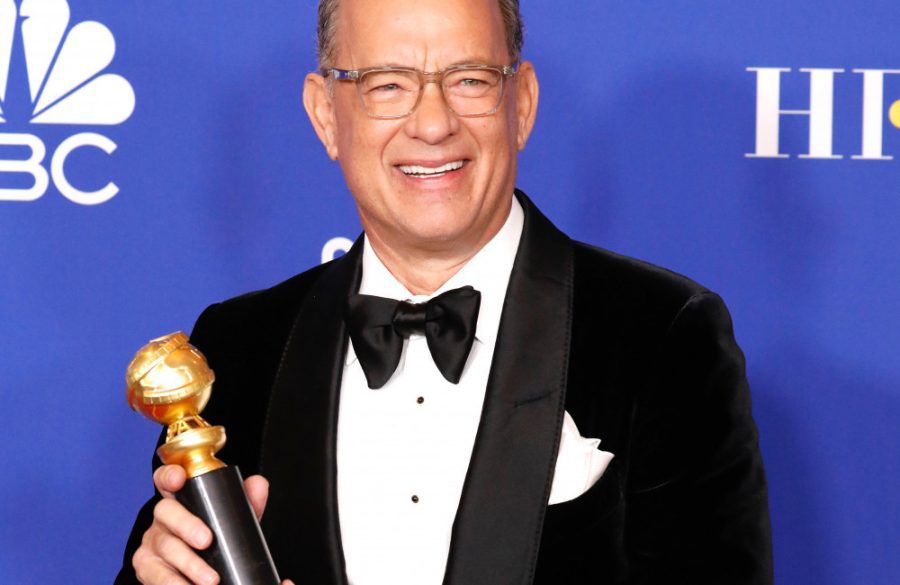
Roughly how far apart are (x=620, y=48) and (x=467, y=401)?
2.69 ft

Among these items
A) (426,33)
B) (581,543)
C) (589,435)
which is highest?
(426,33)

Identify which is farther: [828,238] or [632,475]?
[828,238]

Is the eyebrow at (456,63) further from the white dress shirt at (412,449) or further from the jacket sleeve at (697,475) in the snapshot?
the jacket sleeve at (697,475)

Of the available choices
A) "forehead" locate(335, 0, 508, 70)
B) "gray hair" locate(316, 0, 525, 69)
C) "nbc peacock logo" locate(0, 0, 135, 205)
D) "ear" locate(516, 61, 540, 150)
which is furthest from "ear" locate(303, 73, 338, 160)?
"nbc peacock logo" locate(0, 0, 135, 205)

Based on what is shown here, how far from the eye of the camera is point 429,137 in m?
1.63

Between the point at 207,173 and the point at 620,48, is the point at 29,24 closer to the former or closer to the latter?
the point at 207,173

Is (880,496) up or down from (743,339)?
down

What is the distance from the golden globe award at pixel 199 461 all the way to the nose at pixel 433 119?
1.50 ft

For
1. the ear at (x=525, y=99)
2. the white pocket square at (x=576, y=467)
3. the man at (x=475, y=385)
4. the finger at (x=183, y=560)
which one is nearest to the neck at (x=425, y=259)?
the man at (x=475, y=385)

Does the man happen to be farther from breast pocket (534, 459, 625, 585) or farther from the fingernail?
the fingernail

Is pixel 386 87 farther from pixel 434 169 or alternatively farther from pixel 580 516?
pixel 580 516

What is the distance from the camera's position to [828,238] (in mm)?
2205

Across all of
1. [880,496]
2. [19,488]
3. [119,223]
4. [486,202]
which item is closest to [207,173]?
[119,223]

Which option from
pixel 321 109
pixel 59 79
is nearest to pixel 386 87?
pixel 321 109
